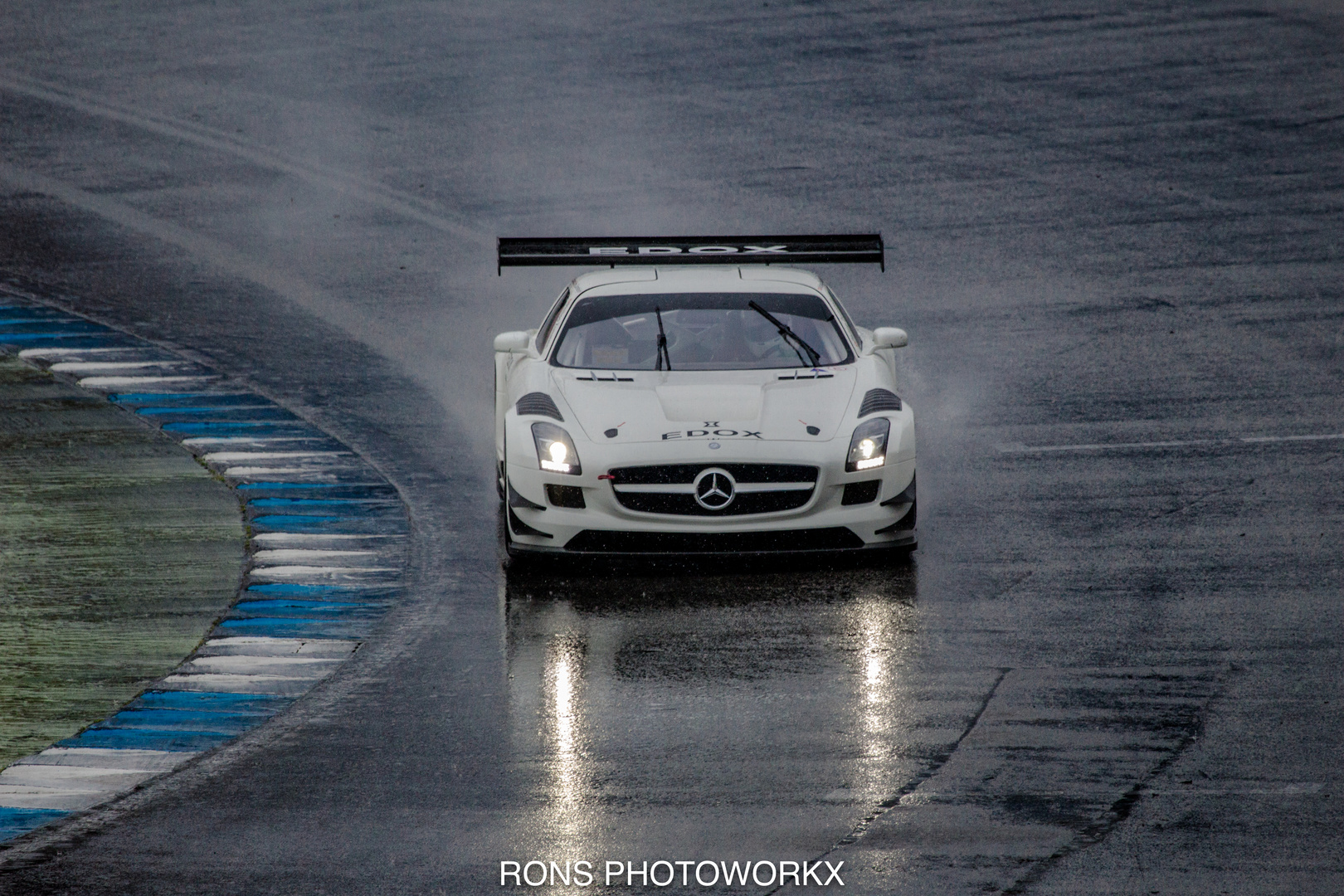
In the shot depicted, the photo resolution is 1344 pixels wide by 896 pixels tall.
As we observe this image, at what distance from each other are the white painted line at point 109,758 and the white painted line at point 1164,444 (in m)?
6.40

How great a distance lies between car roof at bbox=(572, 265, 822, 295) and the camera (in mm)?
11258

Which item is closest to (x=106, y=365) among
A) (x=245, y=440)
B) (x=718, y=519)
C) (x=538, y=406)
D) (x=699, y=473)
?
(x=245, y=440)

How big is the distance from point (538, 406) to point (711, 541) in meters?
1.28

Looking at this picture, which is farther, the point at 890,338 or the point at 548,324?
the point at 548,324

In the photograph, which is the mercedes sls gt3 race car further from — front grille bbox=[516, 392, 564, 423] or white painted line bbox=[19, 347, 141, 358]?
white painted line bbox=[19, 347, 141, 358]

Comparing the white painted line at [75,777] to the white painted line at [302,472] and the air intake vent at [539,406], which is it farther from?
the white painted line at [302,472]

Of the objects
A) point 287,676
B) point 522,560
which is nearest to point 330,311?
point 522,560

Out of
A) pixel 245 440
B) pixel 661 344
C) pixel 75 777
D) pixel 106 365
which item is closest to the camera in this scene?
pixel 75 777

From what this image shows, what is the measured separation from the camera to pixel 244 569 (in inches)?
400

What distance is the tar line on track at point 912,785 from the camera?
21.1ft

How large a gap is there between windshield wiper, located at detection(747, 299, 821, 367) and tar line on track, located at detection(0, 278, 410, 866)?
2.34m

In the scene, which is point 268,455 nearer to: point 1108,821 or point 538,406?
point 538,406

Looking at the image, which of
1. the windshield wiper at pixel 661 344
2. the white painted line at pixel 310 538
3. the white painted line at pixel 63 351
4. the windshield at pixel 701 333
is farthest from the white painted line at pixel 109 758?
the white painted line at pixel 63 351

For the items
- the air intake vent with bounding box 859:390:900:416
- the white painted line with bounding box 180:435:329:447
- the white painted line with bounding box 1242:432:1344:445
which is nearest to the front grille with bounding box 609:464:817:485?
the air intake vent with bounding box 859:390:900:416
